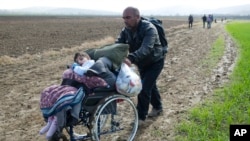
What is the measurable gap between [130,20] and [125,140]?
1.83 metres

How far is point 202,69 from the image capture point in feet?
35.0

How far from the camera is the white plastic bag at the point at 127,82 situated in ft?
14.9

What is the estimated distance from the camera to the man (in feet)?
16.6

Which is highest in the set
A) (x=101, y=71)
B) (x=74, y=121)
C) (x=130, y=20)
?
(x=130, y=20)

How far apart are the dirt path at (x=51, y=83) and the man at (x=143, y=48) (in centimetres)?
63

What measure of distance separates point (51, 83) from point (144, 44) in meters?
4.54

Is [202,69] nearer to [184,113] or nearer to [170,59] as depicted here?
[170,59]

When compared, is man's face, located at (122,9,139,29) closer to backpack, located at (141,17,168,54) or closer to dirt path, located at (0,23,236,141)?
backpack, located at (141,17,168,54)

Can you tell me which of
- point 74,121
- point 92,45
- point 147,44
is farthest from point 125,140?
point 92,45

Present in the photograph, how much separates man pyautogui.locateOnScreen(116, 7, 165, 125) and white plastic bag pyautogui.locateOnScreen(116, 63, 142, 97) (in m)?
0.22

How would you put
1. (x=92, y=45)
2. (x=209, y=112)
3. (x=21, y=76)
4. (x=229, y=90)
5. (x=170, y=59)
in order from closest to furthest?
(x=209, y=112) → (x=229, y=90) → (x=21, y=76) → (x=170, y=59) → (x=92, y=45)

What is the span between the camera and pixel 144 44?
5.13m

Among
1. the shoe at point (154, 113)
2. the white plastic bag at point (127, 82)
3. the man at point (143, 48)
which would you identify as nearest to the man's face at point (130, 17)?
the man at point (143, 48)

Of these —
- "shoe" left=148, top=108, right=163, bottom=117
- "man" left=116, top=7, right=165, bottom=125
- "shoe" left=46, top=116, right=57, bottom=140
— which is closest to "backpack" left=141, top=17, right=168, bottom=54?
"man" left=116, top=7, right=165, bottom=125
